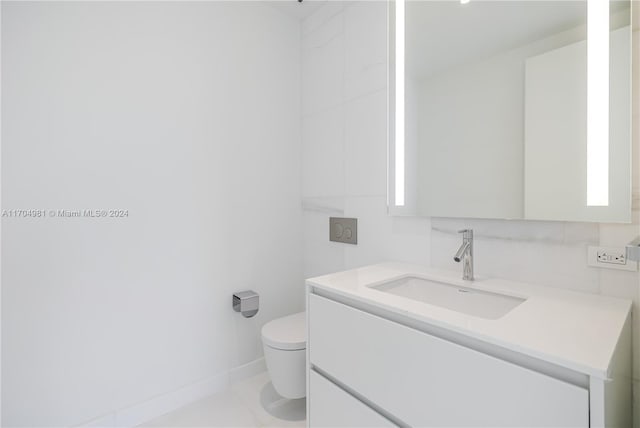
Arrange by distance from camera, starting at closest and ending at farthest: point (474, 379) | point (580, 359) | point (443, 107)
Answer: point (580, 359) → point (474, 379) → point (443, 107)

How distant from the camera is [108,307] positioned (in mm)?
1400

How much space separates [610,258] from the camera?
0.93m

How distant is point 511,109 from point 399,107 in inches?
19.0

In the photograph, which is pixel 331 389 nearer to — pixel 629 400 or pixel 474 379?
pixel 474 379

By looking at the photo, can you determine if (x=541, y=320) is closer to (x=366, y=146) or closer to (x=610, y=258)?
(x=610, y=258)

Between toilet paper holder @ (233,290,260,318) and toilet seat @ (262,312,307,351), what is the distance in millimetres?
158

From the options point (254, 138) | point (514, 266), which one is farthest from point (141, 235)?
point (514, 266)

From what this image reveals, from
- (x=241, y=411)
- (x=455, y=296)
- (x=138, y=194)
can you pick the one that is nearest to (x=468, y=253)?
(x=455, y=296)

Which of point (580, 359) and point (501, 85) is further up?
point (501, 85)

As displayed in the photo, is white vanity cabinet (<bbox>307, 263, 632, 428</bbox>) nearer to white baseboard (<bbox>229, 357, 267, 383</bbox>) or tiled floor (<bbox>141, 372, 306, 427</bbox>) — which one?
tiled floor (<bbox>141, 372, 306, 427</bbox>)

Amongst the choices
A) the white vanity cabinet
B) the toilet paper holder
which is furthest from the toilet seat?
the white vanity cabinet

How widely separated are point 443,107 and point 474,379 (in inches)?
42.6

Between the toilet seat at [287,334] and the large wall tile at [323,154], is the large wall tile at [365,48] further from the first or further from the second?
the toilet seat at [287,334]

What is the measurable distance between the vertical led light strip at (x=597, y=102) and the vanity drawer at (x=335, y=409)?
3.16 feet
